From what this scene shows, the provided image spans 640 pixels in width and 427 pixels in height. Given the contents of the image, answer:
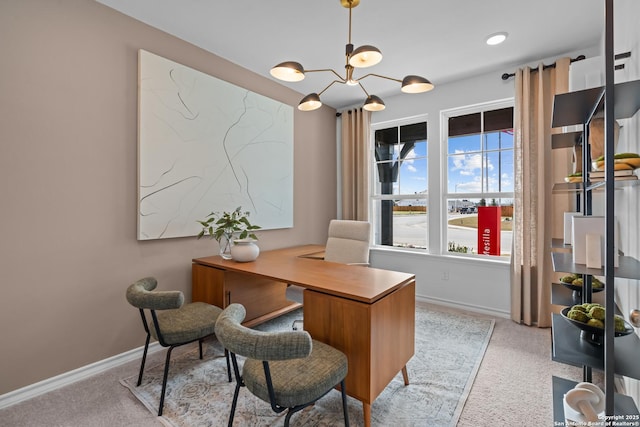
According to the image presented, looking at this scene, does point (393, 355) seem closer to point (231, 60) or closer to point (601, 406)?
point (601, 406)

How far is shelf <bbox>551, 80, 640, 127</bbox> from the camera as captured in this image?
3.24 feet

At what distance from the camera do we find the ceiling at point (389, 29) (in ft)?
7.22

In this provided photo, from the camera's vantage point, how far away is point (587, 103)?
1.35 meters

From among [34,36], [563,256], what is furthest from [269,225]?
[563,256]

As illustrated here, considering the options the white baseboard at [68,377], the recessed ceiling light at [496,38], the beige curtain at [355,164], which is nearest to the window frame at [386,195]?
the beige curtain at [355,164]

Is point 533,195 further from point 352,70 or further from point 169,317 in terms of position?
point 169,317

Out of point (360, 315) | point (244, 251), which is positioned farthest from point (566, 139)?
point (244, 251)

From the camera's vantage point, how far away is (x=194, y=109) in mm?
2656

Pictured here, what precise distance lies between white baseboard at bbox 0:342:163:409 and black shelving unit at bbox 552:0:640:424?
8.98 ft

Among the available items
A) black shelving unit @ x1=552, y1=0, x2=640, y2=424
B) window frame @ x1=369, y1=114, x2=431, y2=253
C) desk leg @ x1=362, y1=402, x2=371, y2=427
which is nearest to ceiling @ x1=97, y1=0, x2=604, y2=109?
window frame @ x1=369, y1=114, x2=431, y2=253

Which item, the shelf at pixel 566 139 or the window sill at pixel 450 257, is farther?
the window sill at pixel 450 257

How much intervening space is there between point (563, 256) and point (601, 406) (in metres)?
0.65

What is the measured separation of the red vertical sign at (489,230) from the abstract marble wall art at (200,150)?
2396 millimetres

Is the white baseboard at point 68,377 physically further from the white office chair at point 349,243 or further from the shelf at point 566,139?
the shelf at point 566,139
